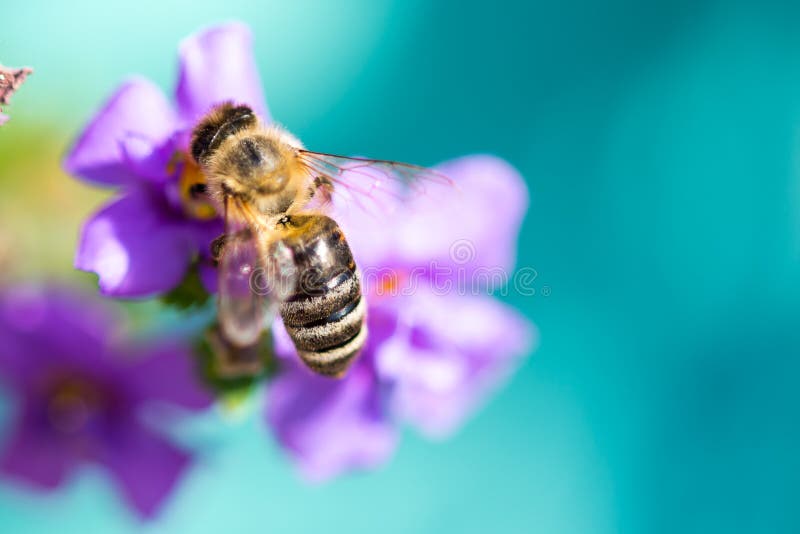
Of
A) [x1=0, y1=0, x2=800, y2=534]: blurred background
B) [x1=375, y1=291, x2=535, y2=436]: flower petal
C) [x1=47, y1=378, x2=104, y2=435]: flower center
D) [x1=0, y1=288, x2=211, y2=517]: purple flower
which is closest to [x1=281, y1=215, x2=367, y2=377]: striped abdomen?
[x1=375, y1=291, x2=535, y2=436]: flower petal

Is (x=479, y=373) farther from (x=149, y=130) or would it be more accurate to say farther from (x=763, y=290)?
(x=763, y=290)

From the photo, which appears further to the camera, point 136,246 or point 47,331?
point 47,331

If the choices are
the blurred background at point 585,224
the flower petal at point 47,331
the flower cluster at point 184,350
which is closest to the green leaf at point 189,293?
the flower cluster at point 184,350

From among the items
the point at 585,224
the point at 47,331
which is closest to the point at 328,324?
the point at 47,331

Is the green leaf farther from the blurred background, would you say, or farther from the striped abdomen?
the blurred background

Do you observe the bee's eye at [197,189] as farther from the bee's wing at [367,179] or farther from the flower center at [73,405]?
the flower center at [73,405]

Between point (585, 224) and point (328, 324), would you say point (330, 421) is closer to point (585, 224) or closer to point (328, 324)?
point (328, 324)
